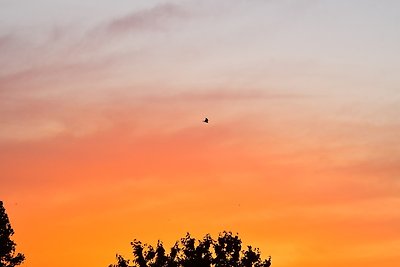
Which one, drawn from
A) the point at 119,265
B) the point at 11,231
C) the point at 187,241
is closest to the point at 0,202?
the point at 11,231

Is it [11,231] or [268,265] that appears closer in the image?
[11,231]

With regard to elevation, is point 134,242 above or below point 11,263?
above

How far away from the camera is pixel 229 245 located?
11362 centimetres

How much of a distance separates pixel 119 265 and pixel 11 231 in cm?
1510

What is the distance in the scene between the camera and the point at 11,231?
4043 inches

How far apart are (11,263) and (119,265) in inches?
575

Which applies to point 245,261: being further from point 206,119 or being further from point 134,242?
point 206,119

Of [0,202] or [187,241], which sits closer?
[0,202]

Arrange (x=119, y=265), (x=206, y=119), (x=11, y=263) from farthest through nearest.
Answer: (x=119, y=265)
(x=11, y=263)
(x=206, y=119)

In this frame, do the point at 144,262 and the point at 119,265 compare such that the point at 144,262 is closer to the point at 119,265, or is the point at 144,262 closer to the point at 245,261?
the point at 119,265

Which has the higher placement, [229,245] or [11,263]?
[229,245]

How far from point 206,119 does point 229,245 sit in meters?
36.5

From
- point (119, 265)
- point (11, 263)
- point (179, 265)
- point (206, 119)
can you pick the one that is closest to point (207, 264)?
point (179, 265)

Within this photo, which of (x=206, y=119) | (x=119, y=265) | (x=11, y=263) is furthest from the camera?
(x=119, y=265)
